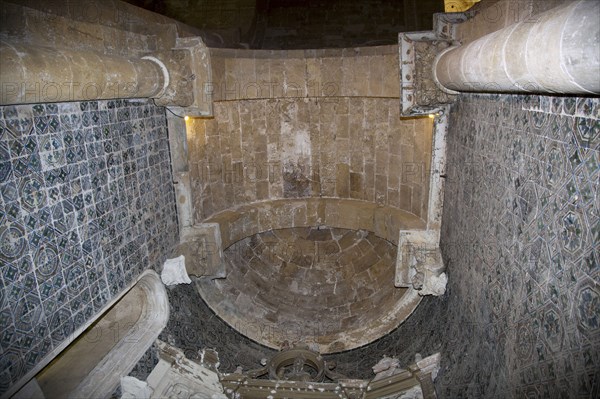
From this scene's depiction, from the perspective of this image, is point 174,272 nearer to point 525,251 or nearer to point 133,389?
point 133,389

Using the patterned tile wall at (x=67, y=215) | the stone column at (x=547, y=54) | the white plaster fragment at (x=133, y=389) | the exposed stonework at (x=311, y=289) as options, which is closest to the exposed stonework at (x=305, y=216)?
the exposed stonework at (x=311, y=289)

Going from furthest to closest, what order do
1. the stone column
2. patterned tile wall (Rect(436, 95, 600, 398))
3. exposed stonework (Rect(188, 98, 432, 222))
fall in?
1. exposed stonework (Rect(188, 98, 432, 222))
2. patterned tile wall (Rect(436, 95, 600, 398))
3. the stone column

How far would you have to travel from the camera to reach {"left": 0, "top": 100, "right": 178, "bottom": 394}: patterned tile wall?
287 centimetres

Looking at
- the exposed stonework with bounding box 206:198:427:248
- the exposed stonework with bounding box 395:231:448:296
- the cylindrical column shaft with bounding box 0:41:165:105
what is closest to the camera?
the cylindrical column shaft with bounding box 0:41:165:105

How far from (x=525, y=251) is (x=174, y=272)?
13.0 feet

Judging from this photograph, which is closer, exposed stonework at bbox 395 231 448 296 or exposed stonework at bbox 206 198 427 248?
exposed stonework at bbox 395 231 448 296

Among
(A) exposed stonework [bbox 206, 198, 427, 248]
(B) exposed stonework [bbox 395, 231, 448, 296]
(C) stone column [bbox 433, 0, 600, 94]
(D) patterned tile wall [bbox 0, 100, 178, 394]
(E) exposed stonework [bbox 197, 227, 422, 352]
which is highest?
(C) stone column [bbox 433, 0, 600, 94]

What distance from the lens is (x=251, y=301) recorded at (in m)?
6.55

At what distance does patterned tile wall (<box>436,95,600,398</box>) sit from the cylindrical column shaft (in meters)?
3.37

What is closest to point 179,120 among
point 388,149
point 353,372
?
point 388,149

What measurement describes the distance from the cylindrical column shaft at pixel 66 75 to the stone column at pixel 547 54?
10.1ft

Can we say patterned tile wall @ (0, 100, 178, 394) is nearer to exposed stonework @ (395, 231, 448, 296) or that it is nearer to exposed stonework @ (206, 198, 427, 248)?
exposed stonework @ (206, 198, 427, 248)

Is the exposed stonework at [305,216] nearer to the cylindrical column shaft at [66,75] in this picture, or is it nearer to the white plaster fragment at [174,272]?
the white plaster fragment at [174,272]

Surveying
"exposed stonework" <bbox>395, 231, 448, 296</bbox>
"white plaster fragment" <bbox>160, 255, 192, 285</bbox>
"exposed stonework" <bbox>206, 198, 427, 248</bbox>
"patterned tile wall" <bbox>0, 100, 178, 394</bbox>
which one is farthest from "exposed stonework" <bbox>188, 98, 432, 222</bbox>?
"patterned tile wall" <bbox>0, 100, 178, 394</bbox>
